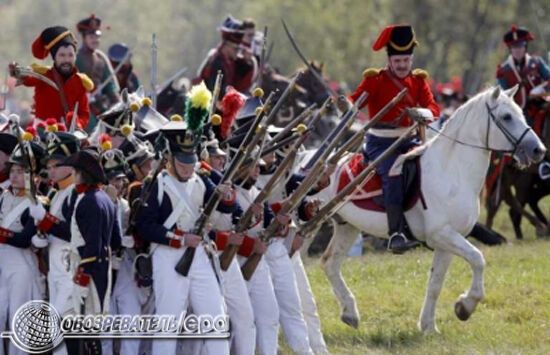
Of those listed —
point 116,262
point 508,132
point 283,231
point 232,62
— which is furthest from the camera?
point 232,62

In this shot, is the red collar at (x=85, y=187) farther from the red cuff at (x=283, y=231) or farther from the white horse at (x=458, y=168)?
the white horse at (x=458, y=168)

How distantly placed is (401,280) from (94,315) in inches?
237

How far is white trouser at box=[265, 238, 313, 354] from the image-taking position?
515 inches

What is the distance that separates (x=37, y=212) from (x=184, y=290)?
1231mm

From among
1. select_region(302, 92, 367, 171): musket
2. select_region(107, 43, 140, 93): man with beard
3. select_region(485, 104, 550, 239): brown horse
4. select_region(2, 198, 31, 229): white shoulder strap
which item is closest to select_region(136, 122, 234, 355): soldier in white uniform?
select_region(2, 198, 31, 229): white shoulder strap

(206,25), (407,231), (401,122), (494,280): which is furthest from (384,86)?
(206,25)

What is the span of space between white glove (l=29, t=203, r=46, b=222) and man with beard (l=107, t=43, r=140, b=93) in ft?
32.6

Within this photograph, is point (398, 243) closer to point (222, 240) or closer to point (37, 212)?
point (222, 240)

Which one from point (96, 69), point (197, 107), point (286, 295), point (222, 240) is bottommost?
point (96, 69)

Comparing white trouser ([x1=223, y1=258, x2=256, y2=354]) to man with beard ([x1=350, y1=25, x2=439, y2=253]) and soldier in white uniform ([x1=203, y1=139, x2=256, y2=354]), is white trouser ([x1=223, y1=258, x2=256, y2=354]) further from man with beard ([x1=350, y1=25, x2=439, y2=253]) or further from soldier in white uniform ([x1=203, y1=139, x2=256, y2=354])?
man with beard ([x1=350, y1=25, x2=439, y2=253])

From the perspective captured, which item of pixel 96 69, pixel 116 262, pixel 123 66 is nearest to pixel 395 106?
pixel 116 262

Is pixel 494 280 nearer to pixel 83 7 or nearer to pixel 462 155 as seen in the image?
pixel 462 155

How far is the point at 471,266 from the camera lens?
575 inches

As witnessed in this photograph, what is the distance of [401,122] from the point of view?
15398 mm
